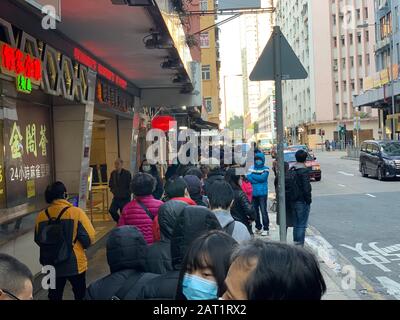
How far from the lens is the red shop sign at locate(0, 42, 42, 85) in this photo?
5.59 m

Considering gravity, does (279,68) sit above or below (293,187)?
above

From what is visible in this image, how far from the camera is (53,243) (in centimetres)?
485

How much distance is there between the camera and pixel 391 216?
12211mm

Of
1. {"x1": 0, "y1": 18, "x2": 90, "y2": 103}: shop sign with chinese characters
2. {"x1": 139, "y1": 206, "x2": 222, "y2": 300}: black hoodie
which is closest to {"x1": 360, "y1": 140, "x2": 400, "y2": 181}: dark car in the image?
{"x1": 0, "y1": 18, "x2": 90, "y2": 103}: shop sign with chinese characters

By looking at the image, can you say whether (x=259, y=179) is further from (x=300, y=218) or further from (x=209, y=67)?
(x=209, y=67)

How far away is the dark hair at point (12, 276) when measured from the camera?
216 cm

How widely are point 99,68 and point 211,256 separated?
811 centimetres

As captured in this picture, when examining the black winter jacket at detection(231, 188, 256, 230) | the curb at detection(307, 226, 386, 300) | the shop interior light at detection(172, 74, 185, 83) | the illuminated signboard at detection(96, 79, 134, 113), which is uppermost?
the shop interior light at detection(172, 74, 185, 83)

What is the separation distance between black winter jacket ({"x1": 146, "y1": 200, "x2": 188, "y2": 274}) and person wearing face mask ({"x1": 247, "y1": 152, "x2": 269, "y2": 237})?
19.9 feet

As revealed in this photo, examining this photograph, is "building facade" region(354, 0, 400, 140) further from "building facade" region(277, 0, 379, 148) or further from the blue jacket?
the blue jacket

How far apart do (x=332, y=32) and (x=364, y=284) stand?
71.3m

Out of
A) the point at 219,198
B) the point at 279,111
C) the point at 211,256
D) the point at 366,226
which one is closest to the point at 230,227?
the point at 219,198
